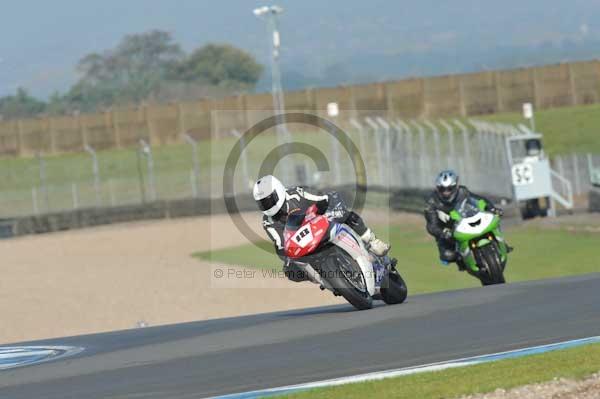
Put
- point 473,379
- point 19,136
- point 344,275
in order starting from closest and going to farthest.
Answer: point 473,379 < point 344,275 < point 19,136

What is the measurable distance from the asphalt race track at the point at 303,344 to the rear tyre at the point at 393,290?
0.16 metres

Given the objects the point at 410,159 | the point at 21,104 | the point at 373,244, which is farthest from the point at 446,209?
the point at 21,104

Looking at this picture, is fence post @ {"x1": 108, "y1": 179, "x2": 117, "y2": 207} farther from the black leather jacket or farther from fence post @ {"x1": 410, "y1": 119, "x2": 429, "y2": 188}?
the black leather jacket

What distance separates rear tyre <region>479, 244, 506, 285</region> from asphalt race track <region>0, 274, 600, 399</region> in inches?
88.1

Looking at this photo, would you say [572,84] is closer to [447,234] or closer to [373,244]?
[447,234]

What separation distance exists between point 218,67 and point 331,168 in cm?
9639

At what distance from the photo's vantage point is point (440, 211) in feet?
52.5

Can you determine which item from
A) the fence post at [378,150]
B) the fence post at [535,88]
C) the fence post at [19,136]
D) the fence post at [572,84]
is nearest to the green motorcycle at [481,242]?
the fence post at [378,150]

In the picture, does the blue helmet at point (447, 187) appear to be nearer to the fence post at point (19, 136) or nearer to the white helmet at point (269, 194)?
the white helmet at point (269, 194)

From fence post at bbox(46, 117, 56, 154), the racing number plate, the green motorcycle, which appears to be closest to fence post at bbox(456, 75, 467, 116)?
fence post at bbox(46, 117, 56, 154)

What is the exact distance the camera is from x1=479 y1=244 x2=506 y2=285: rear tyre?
15570mm

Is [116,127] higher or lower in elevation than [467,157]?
higher

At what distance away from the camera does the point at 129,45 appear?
141000 mm

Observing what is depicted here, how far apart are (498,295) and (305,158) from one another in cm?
3477
